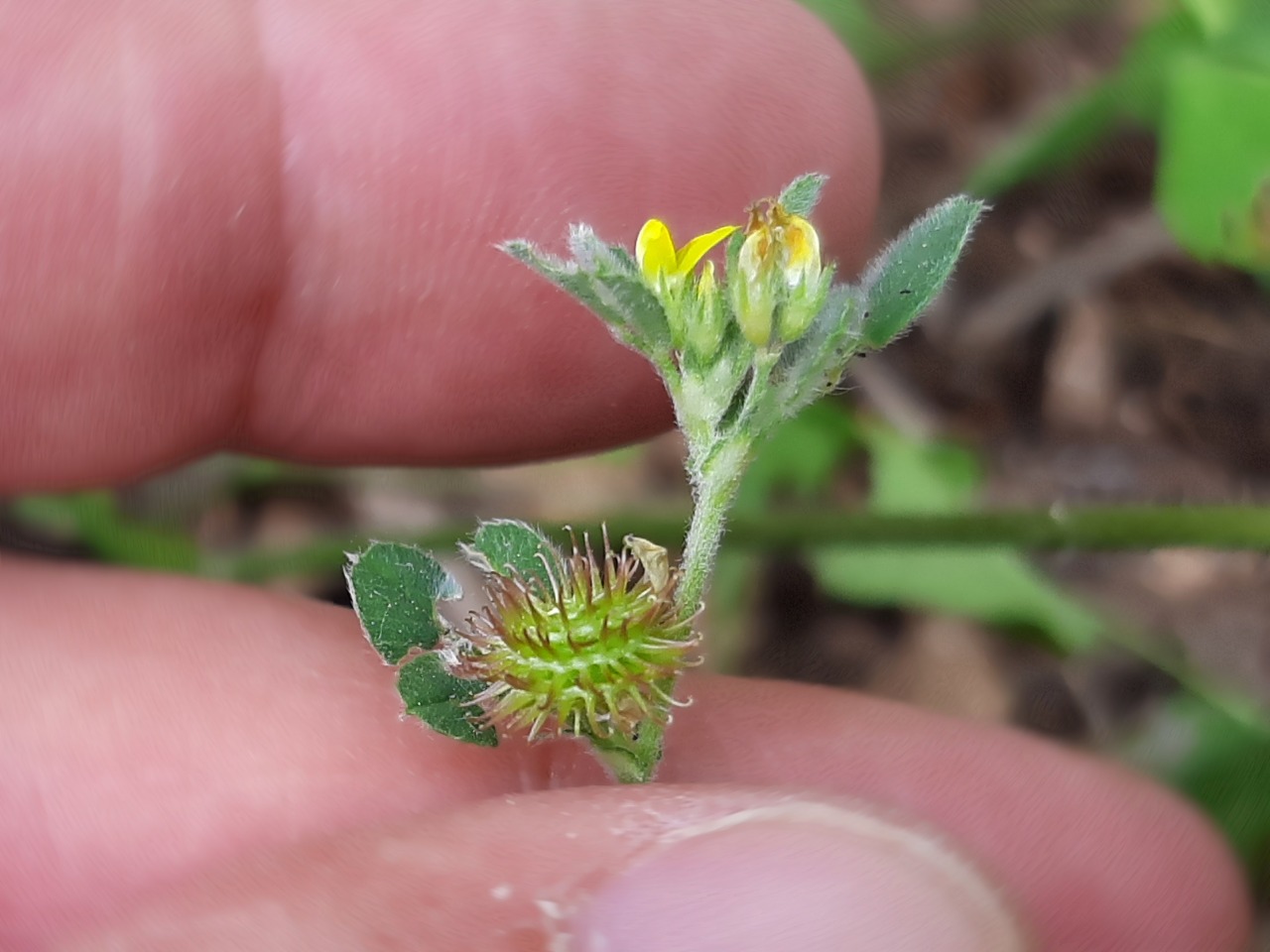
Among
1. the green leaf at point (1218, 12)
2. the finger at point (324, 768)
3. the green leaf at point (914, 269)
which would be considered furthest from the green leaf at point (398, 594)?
the green leaf at point (1218, 12)

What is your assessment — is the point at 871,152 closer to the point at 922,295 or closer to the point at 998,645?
the point at 922,295

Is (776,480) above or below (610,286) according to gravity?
below

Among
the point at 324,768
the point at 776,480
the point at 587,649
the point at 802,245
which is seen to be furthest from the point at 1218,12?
the point at 324,768

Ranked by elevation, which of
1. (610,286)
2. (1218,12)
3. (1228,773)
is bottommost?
(1228,773)

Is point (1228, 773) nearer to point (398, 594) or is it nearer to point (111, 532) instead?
point (398, 594)

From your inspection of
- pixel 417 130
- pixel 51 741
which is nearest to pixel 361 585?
pixel 51 741

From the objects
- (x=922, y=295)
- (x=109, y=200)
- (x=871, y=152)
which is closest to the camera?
(x=922, y=295)

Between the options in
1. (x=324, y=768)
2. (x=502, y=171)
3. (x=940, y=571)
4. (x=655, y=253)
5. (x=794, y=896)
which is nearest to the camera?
(x=794, y=896)
